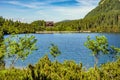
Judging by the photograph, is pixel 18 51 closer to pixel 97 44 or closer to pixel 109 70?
pixel 97 44

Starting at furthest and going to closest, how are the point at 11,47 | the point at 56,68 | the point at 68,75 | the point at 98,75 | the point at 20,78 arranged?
1. the point at 11,47
2. the point at 56,68
3. the point at 98,75
4. the point at 68,75
5. the point at 20,78

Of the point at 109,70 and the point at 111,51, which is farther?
the point at 111,51

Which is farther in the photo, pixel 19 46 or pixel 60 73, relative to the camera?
pixel 19 46

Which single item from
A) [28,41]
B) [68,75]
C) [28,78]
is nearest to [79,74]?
[68,75]

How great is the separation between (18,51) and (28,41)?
281 cm

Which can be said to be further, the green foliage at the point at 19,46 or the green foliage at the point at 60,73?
the green foliage at the point at 19,46

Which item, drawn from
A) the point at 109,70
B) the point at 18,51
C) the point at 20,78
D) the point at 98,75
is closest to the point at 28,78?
the point at 20,78

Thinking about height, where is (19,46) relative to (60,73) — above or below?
above

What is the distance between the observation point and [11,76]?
76.4 feet

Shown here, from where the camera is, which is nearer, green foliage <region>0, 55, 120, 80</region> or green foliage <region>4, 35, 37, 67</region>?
green foliage <region>0, 55, 120, 80</region>

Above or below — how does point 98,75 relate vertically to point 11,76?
below

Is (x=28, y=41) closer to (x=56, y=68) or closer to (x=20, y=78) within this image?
(x=56, y=68)

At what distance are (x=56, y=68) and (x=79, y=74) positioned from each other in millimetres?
6163


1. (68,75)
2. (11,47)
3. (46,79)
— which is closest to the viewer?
(46,79)
